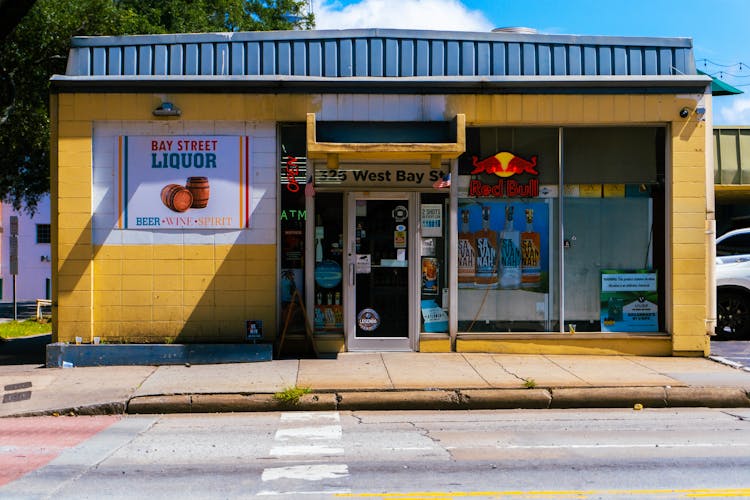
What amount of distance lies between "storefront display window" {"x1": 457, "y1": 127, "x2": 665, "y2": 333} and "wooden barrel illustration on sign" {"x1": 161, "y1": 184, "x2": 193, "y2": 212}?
13.6 feet

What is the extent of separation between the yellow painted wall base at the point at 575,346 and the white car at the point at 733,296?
2.70 meters

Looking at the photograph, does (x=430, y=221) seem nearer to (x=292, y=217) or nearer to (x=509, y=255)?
(x=509, y=255)

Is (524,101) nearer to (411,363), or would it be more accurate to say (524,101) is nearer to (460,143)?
(460,143)

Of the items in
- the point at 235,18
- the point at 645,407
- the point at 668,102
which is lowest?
the point at 645,407

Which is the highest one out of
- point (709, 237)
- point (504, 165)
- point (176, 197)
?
point (504, 165)

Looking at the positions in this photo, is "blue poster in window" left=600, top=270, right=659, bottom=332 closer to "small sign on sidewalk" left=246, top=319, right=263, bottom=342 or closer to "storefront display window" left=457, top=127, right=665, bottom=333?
"storefront display window" left=457, top=127, right=665, bottom=333

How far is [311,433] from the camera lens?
7.76m

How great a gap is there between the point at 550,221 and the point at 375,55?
3.71 m

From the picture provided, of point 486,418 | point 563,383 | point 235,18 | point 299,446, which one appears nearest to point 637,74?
point 563,383

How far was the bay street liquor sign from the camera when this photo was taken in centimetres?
1161

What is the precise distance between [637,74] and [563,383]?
5167 mm

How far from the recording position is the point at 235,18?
81.7 ft

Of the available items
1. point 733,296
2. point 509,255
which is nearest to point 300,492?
point 509,255

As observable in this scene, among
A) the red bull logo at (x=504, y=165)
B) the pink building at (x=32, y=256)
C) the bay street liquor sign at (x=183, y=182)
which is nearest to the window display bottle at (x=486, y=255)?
the red bull logo at (x=504, y=165)
